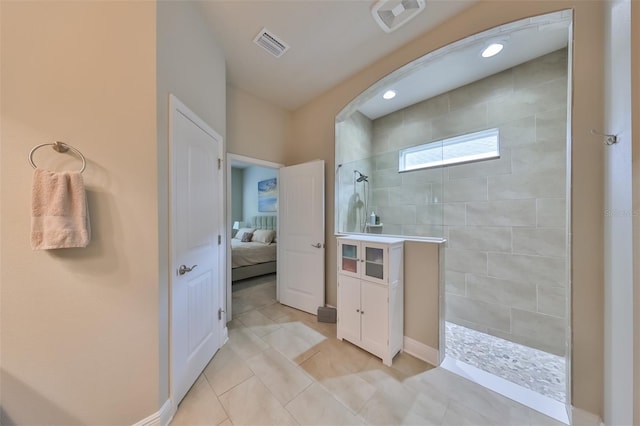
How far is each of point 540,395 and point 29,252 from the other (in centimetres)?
324

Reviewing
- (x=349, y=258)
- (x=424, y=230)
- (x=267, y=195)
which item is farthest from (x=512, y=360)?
(x=267, y=195)

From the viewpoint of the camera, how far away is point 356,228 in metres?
2.61

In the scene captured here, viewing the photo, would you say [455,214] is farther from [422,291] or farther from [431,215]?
[422,291]

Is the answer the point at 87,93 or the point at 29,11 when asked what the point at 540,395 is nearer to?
the point at 87,93

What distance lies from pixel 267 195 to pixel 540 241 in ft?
17.2

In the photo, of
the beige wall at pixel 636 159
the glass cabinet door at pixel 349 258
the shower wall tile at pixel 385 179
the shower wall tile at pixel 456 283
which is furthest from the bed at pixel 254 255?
the beige wall at pixel 636 159

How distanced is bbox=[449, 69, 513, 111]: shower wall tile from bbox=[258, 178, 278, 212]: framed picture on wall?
13.8 ft

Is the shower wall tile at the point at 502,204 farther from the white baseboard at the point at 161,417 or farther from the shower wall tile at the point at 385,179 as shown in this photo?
the white baseboard at the point at 161,417

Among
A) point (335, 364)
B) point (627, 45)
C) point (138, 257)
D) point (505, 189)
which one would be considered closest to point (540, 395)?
point (335, 364)

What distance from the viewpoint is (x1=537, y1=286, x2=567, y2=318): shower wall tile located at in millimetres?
1975

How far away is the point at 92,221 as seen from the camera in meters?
1.06

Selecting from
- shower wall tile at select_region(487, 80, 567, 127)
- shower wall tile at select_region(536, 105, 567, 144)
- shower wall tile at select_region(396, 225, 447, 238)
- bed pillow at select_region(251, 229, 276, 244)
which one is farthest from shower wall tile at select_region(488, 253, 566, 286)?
bed pillow at select_region(251, 229, 276, 244)

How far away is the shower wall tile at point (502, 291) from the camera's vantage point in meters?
2.13

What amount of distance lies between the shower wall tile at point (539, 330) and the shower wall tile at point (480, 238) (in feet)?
2.32
